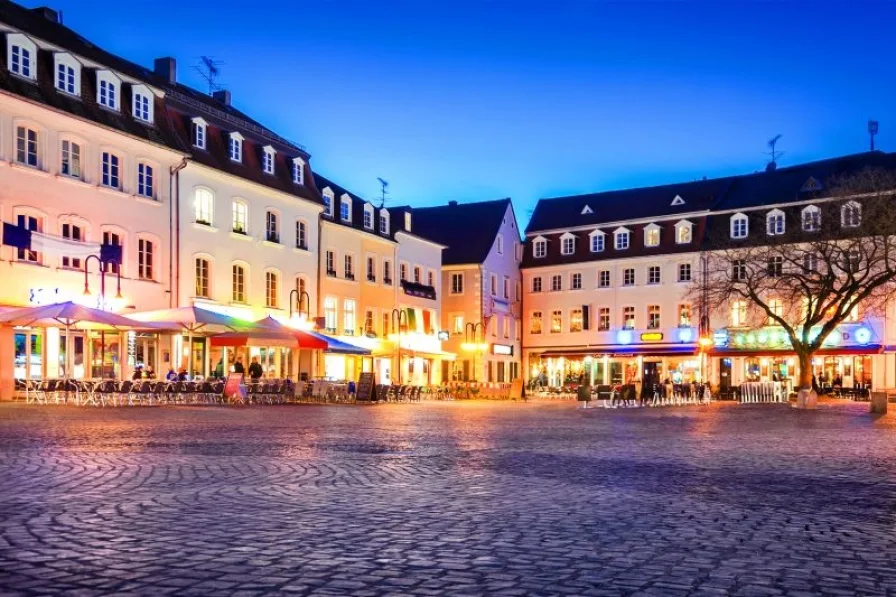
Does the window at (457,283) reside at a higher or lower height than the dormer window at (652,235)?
lower

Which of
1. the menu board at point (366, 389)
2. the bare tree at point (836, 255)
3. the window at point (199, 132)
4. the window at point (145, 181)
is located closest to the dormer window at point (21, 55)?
the window at point (145, 181)

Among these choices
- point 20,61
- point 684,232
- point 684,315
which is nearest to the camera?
point 20,61

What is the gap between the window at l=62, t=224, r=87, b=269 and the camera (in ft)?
103

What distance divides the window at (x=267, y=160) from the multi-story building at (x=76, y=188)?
20.6 ft

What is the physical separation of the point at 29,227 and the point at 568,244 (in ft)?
139

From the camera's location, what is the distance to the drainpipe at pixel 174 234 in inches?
1406

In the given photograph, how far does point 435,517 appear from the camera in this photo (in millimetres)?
7895

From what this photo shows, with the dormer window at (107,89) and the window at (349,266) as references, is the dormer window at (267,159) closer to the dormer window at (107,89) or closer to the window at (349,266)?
the window at (349,266)

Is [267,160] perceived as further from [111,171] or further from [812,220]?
[812,220]

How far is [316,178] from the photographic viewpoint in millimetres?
49469

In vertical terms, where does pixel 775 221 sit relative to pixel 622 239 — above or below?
above

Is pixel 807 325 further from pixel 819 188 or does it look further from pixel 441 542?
pixel 441 542

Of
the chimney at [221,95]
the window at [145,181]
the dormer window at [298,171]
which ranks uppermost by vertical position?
the chimney at [221,95]

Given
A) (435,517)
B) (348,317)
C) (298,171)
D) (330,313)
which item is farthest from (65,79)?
(435,517)
